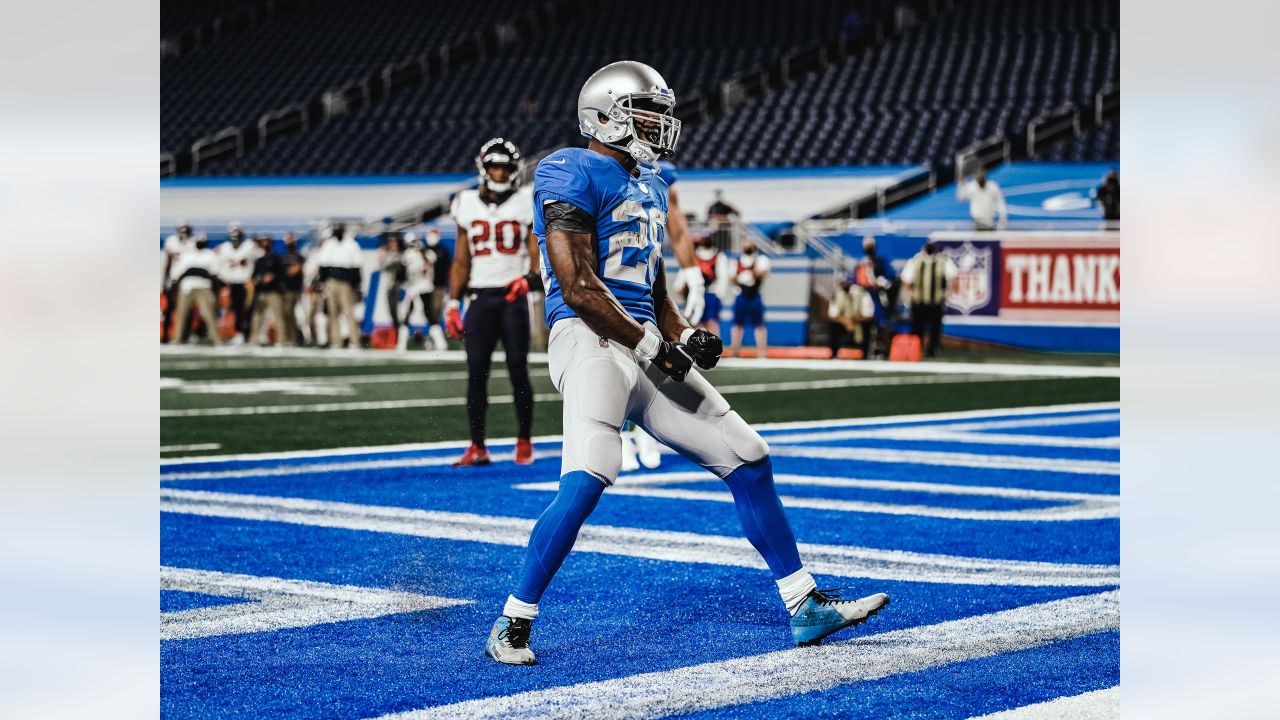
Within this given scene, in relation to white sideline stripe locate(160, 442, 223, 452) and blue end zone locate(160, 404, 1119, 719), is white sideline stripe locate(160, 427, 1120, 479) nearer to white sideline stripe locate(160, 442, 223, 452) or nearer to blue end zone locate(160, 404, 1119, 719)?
blue end zone locate(160, 404, 1119, 719)

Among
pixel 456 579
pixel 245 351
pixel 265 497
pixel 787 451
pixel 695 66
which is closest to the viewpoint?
pixel 456 579

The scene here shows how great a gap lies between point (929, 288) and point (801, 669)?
53.4ft

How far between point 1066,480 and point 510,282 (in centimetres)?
317

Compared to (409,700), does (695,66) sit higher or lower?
higher

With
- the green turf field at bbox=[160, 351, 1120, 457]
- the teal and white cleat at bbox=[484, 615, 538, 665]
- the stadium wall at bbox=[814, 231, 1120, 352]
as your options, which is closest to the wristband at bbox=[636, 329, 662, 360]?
the teal and white cleat at bbox=[484, 615, 538, 665]

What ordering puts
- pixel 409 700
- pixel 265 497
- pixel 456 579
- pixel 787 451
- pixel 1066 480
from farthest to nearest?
1. pixel 787 451
2. pixel 1066 480
3. pixel 265 497
4. pixel 456 579
5. pixel 409 700

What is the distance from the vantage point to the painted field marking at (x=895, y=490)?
24.3 feet

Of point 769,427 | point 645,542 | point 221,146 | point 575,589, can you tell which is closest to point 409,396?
point 769,427

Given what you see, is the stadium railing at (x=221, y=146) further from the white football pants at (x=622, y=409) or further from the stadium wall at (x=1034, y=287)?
the white football pants at (x=622, y=409)

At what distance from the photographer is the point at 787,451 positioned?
33.2 ft

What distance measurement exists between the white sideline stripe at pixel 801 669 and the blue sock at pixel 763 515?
0.88 feet
